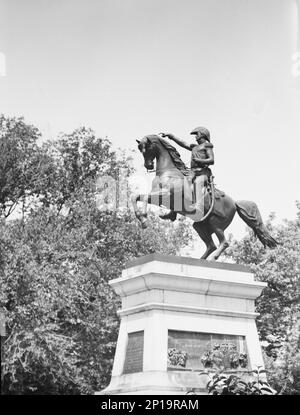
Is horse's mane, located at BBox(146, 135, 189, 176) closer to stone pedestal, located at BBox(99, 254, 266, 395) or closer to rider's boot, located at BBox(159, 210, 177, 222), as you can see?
rider's boot, located at BBox(159, 210, 177, 222)

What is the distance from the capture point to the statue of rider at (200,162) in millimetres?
15711

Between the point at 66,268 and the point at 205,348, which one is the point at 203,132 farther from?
the point at 66,268

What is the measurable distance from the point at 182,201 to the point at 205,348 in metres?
3.35

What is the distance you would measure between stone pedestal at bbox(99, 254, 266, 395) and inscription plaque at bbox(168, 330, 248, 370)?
2 centimetres

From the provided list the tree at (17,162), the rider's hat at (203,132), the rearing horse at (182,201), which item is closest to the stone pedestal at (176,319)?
the rearing horse at (182,201)

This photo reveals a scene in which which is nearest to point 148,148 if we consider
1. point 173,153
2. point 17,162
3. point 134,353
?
point 173,153

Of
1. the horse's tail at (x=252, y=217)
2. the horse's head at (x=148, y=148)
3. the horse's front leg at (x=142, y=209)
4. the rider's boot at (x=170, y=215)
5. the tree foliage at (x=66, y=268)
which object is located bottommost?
the horse's front leg at (x=142, y=209)

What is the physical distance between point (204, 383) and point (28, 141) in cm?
2174

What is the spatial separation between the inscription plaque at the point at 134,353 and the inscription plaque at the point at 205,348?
0.61 m

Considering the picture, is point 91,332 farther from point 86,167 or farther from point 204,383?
point 204,383

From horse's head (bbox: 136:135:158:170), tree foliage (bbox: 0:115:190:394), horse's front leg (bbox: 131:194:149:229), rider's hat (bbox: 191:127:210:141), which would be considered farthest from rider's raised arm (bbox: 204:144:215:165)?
tree foliage (bbox: 0:115:190:394)

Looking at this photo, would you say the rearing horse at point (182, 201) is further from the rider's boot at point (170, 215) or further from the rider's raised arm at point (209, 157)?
the rider's raised arm at point (209, 157)

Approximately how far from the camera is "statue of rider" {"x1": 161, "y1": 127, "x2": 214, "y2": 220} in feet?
51.5
